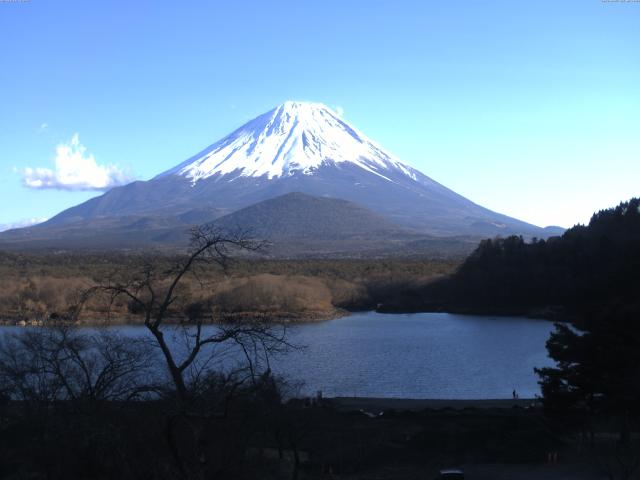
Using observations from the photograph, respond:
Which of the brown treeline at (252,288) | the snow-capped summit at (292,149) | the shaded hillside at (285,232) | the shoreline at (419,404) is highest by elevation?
the snow-capped summit at (292,149)

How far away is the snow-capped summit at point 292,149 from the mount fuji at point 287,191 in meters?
0.19

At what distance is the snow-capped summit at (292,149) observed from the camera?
510 ft

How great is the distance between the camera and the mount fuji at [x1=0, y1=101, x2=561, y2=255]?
124000mm

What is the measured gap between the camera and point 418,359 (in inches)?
1040

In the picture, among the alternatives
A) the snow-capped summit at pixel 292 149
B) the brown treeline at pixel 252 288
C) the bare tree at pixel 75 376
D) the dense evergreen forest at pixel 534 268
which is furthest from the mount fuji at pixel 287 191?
the bare tree at pixel 75 376

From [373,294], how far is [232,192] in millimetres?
91653

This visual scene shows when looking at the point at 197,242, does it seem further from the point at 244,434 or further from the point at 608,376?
the point at 608,376

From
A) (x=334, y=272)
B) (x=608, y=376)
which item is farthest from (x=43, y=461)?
(x=334, y=272)

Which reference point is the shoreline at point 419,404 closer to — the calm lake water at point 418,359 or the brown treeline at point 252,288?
the calm lake water at point 418,359

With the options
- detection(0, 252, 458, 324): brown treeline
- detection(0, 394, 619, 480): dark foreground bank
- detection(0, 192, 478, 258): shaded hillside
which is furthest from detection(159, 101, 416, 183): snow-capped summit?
detection(0, 394, 619, 480): dark foreground bank

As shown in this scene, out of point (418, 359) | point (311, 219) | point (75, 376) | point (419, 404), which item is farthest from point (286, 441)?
point (311, 219)

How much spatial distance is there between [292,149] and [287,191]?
19478 mm

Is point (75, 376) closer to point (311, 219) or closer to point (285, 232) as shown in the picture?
point (285, 232)

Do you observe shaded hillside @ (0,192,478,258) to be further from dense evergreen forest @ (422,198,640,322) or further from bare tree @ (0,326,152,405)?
bare tree @ (0,326,152,405)
